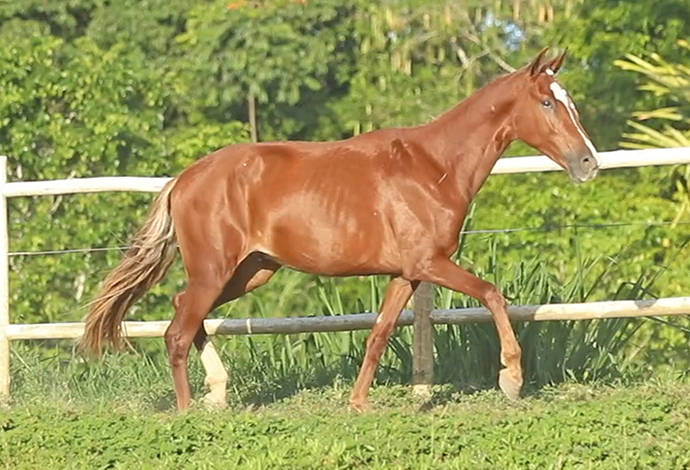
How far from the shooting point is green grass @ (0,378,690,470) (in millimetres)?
6426

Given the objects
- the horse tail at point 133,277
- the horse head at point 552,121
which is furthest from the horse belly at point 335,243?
the horse head at point 552,121

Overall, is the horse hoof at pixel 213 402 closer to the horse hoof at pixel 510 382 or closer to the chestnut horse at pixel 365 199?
the chestnut horse at pixel 365 199

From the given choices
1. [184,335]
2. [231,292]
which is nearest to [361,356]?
[231,292]

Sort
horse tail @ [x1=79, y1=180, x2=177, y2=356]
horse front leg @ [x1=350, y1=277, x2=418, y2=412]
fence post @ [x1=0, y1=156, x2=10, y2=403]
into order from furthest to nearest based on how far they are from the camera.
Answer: fence post @ [x1=0, y1=156, x2=10, y2=403]
horse tail @ [x1=79, y1=180, x2=177, y2=356]
horse front leg @ [x1=350, y1=277, x2=418, y2=412]

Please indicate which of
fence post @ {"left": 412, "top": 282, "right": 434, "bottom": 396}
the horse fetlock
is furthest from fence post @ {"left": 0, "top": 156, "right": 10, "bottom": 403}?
the horse fetlock

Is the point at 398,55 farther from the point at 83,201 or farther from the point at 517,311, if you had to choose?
the point at 517,311

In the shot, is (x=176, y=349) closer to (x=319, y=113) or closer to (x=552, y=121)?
(x=552, y=121)

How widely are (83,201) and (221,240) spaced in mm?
6161

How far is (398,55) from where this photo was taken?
18.6m

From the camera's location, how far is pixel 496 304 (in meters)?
7.42

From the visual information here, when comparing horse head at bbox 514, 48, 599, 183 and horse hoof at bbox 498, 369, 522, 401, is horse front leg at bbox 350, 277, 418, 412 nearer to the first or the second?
horse hoof at bbox 498, 369, 522, 401

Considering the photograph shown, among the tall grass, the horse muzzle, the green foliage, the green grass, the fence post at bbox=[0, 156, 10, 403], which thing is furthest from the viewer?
the green foliage

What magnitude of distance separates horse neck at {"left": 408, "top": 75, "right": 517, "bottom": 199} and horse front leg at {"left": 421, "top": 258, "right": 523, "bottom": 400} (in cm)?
45

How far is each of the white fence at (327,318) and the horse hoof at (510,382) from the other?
993 mm
